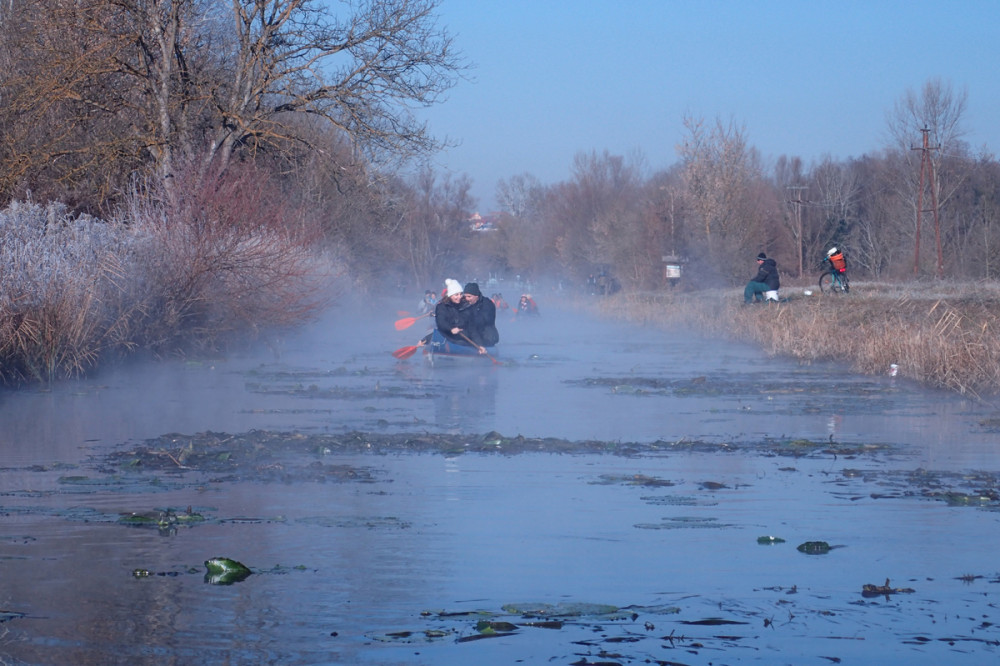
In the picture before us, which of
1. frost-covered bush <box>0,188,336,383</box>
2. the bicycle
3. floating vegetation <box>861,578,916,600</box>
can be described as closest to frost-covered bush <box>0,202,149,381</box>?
frost-covered bush <box>0,188,336,383</box>

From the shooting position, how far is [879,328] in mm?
20781

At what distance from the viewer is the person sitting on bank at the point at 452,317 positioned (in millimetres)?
20594

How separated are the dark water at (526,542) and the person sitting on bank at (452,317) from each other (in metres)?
6.42

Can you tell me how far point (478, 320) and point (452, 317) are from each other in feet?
1.56

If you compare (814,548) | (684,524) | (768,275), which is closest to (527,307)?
(768,275)

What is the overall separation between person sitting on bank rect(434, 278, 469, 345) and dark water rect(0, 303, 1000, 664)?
6417 mm

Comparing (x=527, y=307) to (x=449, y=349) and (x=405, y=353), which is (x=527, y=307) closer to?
(x=405, y=353)

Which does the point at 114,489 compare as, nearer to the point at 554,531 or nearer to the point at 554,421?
the point at 554,531

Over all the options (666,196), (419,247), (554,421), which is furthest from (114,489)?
(419,247)

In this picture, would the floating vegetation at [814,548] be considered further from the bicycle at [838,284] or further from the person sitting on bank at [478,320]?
the bicycle at [838,284]

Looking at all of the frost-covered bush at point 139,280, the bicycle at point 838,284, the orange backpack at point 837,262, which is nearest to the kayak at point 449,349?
the frost-covered bush at point 139,280

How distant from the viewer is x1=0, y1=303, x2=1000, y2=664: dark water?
5098mm

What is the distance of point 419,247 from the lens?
7275 cm

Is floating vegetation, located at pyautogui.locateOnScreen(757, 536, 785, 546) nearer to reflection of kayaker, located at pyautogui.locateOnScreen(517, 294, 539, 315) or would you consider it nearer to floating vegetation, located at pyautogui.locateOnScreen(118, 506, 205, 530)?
floating vegetation, located at pyautogui.locateOnScreen(118, 506, 205, 530)
